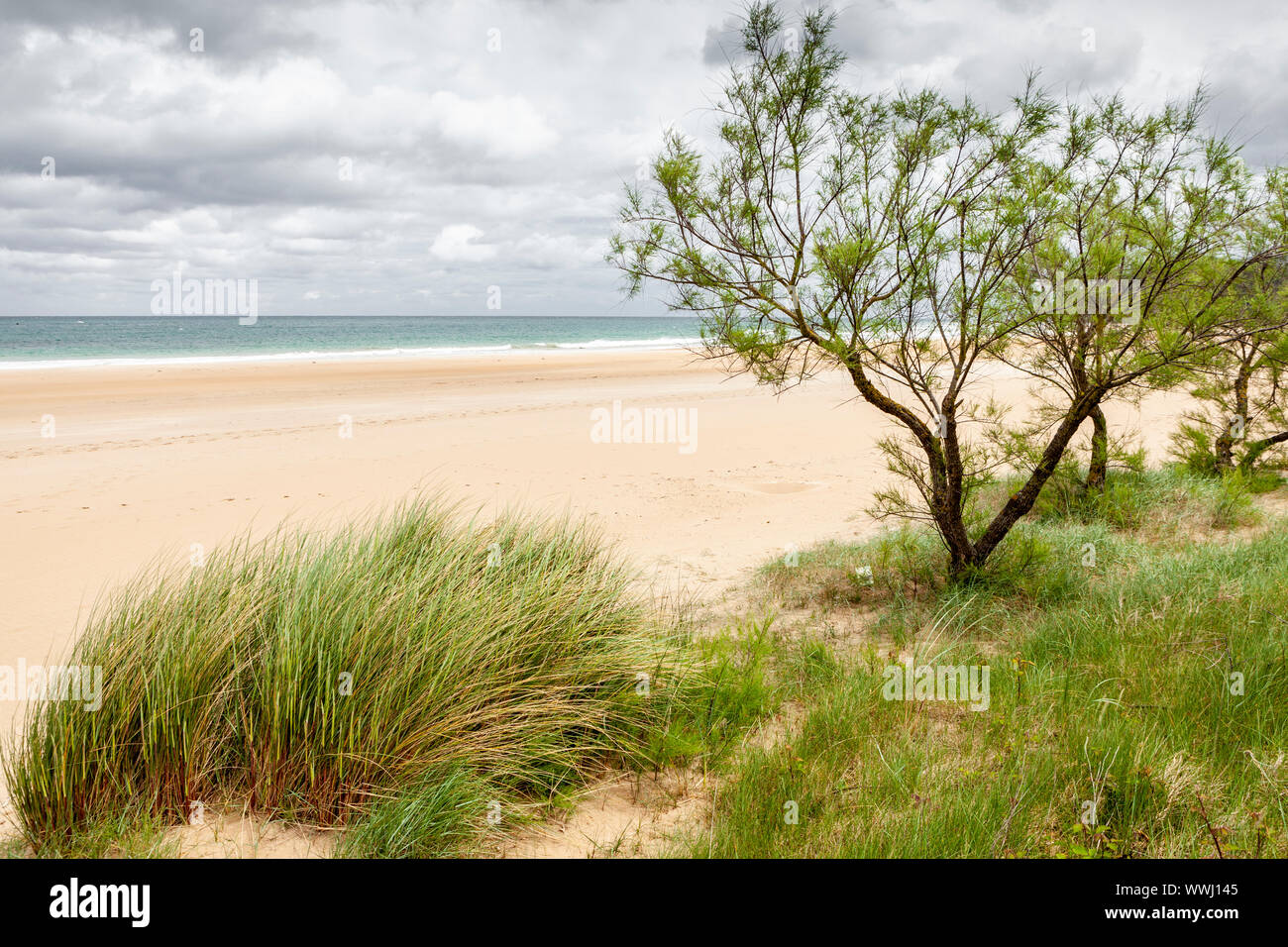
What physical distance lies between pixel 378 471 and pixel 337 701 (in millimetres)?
9405

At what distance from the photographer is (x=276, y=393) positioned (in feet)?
76.0

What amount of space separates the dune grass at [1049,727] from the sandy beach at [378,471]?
2041 mm

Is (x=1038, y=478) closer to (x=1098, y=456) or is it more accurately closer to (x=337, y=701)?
(x=1098, y=456)

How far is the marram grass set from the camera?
3.11 metres

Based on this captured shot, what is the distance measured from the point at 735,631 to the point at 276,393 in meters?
21.1

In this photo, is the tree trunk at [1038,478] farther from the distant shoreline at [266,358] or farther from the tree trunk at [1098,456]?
the distant shoreline at [266,358]

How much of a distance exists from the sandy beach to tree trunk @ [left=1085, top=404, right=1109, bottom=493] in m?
2.38

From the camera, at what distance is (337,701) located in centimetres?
328

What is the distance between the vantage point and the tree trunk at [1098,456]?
26.6 ft

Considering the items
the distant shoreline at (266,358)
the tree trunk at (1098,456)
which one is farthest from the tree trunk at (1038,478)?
the distant shoreline at (266,358)

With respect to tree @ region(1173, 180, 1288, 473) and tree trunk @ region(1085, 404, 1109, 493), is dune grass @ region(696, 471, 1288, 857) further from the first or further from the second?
tree @ region(1173, 180, 1288, 473)
